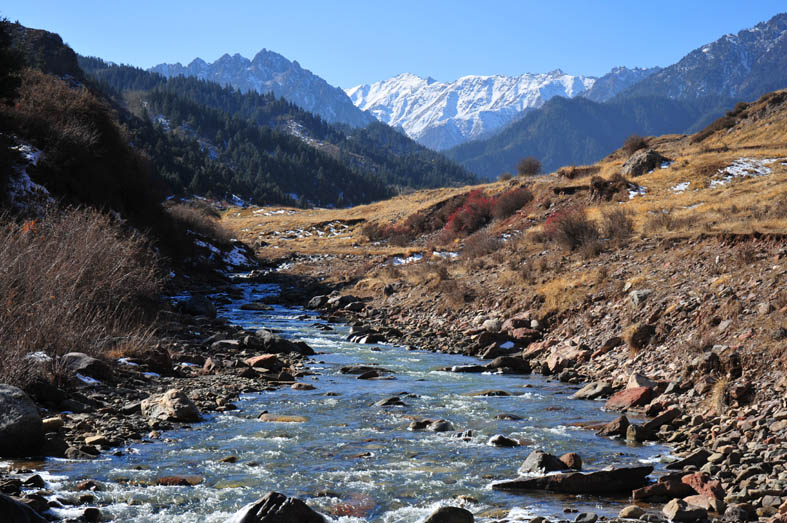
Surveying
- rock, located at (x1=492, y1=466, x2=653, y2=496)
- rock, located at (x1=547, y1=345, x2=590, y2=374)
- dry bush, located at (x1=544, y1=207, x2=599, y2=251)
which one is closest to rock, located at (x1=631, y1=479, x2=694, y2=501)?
rock, located at (x1=492, y1=466, x2=653, y2=496)

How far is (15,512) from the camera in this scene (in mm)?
5613

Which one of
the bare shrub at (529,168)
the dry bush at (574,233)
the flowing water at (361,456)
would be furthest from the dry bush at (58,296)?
the bare shrub at (529,168)

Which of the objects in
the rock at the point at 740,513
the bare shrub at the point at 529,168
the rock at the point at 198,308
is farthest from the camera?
the bare shrub at the point at 529,168

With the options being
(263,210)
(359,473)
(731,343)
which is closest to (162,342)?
(359,473)

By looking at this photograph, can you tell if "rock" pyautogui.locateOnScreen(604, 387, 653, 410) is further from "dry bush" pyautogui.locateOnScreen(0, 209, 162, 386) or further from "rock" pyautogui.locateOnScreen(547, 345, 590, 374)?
"dry bush" pyautogui.locateOnScreen(0, 209, 162, 386)

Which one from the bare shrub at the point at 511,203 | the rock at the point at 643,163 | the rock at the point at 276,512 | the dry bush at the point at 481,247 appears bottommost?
the rock at the point at 276,512

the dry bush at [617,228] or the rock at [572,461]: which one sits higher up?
the dry bush at [617,228]

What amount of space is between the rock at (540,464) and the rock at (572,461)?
59 mm

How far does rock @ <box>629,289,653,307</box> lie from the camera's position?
16.4 metres

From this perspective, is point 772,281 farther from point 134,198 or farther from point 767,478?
point 134,198

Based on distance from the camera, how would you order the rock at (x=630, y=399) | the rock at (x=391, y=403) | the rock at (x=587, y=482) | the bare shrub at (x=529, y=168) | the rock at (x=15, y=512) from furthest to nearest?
the bare shrub at (x=529, y=168) < the rock at (x=391, y=403) < the rock at (x=630, y=399) < the rock at (x=587, y=482) < the rock at (x=15, y=512)

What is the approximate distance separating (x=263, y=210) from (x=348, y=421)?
117 meters

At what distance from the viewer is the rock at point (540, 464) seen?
8344 mm

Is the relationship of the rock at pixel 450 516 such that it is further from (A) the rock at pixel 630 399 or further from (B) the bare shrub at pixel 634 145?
(B) the bare shrub at pixel 634 145
